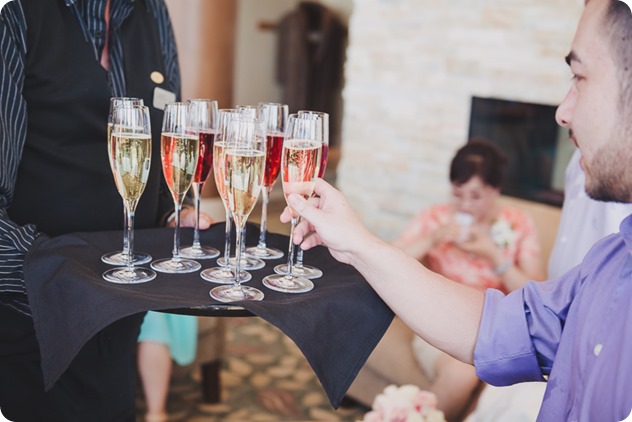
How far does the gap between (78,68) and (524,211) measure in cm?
255

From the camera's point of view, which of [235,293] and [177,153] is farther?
[177,153]

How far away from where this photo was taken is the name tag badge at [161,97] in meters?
1.93

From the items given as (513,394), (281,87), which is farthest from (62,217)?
(281,87)

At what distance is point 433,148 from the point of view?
14.9 feet

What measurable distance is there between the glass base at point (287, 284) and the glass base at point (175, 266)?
0.15 m

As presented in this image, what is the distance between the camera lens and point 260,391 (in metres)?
3.44

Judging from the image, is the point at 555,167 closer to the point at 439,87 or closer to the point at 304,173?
the point at 439,87

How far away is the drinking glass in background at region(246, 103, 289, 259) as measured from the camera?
1.59 m

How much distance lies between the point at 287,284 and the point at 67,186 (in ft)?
2.25

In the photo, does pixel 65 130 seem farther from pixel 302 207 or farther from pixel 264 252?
pixel 302 207

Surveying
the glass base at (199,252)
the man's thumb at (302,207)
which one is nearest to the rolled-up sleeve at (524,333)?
the man's thumb at (302,207)

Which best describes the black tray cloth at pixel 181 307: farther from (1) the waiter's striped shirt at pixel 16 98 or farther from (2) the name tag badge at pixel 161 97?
(2) the name tag badge at pixel 161 97

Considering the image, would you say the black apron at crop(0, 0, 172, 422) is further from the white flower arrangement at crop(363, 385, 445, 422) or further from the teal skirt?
the teal skirt

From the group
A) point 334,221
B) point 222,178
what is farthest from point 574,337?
point 222,178
